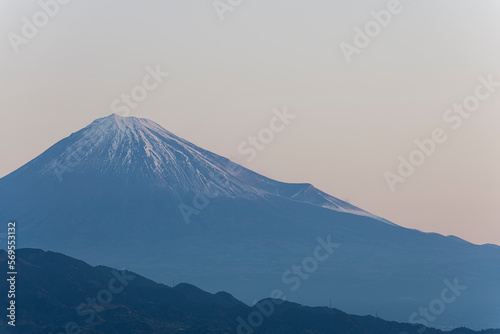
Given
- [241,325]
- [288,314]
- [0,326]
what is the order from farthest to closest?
[288,314], [241,325], [0,326]

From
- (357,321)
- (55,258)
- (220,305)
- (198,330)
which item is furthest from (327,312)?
(55,258)

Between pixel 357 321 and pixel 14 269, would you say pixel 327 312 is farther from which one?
pixel 14 269

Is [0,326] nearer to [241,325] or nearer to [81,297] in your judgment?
[81,297]

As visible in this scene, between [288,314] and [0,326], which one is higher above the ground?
[288,314]

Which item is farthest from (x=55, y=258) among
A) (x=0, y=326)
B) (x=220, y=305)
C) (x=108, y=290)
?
(x=0, y=326)

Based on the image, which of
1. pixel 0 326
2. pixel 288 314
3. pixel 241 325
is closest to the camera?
pixel 0 326

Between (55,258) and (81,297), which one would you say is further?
(55,258)
